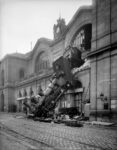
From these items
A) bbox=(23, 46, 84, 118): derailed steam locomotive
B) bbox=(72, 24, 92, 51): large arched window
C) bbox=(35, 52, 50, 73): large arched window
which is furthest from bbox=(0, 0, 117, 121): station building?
bbox=(35, 52, 50, 73): large arched window

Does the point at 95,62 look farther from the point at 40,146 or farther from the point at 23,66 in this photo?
the point at 23,66

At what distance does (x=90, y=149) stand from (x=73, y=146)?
26.0 inches

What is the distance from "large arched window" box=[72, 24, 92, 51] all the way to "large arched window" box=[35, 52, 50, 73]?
11393mm

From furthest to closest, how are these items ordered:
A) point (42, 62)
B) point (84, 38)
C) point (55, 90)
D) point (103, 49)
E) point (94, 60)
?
point (42, 62) < point (84, 38) < point (55, 90) < point (94, 60) < point (103, 49)

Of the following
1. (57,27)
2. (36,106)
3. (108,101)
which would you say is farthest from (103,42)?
(57,27)

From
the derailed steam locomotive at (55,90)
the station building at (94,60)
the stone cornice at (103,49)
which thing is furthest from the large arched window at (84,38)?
the stone cornice at (103,49)

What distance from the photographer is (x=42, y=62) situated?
3491cm

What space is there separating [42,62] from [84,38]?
48.5 ft

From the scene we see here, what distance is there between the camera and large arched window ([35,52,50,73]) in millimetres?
33600

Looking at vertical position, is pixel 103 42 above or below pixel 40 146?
above

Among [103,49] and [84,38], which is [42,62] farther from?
[103,49]

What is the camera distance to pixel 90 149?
5918mm

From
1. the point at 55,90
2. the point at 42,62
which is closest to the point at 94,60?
the point at 55,90

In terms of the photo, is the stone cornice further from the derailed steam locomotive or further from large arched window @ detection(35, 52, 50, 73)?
large arched window @ detection(35, 52, 50, 73)
